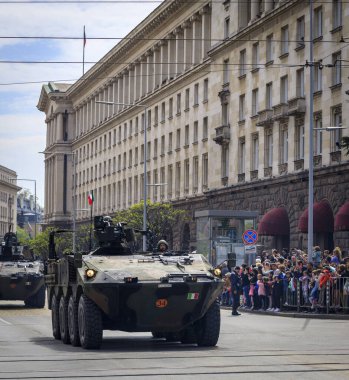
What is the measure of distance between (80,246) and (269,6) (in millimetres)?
38927

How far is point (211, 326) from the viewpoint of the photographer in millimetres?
21016

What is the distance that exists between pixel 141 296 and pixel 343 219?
28356 millimetres

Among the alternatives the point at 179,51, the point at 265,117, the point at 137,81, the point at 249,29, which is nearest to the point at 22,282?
the point at 265,117

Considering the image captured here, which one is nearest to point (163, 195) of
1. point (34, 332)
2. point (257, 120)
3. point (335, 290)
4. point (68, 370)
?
point (257, 120)

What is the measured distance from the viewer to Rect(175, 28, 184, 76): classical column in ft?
276

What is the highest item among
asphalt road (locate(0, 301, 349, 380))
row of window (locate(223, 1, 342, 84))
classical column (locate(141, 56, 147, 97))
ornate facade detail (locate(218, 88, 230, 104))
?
classical column (locate(141, 56, 147, 97))

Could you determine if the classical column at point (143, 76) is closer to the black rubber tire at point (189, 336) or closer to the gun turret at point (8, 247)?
the gun turret at point (8, 247)

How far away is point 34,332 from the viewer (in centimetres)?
2664

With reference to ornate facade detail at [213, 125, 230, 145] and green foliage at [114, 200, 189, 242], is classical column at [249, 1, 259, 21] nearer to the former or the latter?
ornate facade detail at [213, 125, 230, 145]

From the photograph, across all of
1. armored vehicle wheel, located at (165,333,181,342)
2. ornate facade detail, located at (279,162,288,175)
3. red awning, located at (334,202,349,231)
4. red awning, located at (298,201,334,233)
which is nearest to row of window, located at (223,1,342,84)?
ornate facade detail, located at (279,162,288,175)

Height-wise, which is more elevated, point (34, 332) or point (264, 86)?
point (264, 86)

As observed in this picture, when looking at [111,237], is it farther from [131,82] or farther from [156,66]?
[131,82]

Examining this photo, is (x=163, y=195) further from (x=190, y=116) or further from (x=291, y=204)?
(x=291, y=204)

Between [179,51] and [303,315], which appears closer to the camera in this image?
[303,315]
